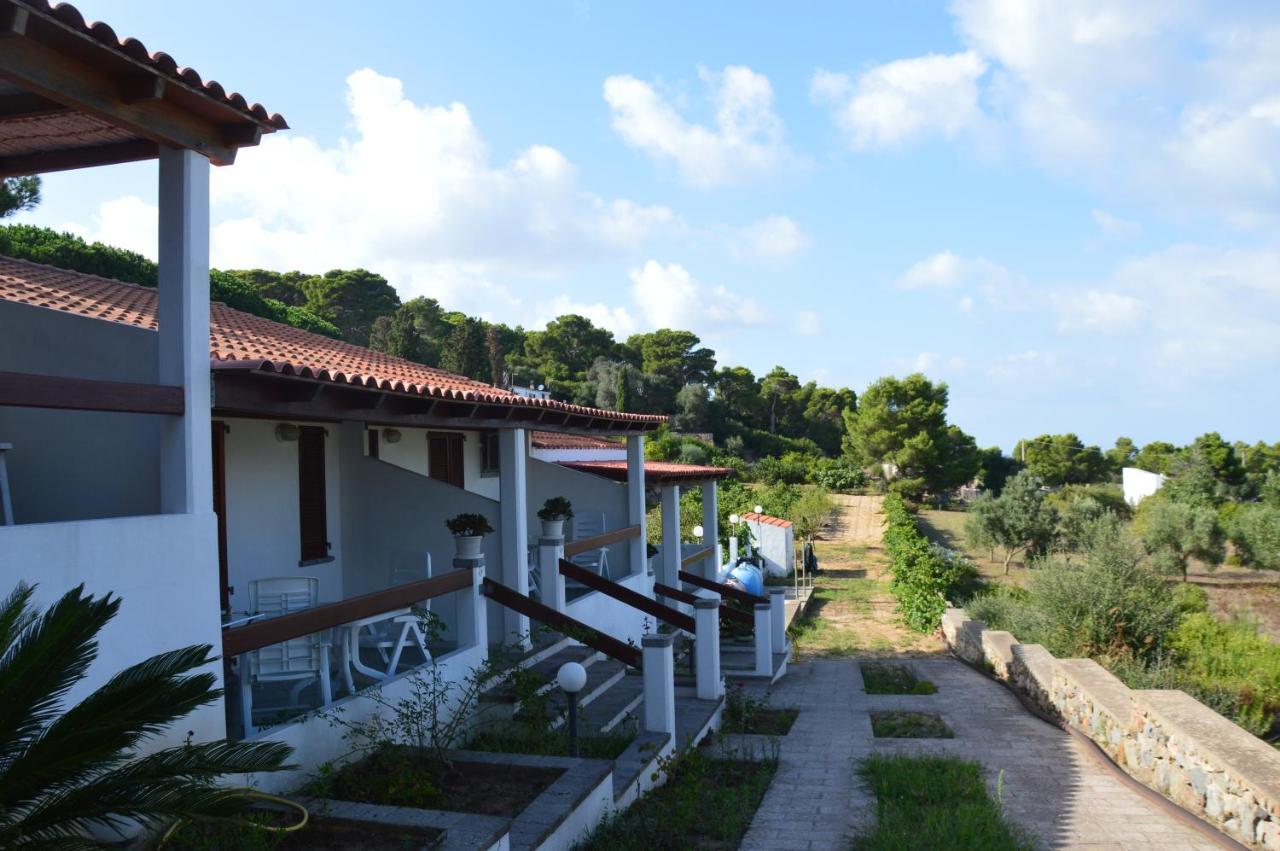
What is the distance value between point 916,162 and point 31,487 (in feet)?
37.7

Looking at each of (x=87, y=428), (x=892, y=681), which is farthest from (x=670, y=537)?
(x=87, y=428)

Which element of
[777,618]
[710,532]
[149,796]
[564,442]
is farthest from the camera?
[710,532]

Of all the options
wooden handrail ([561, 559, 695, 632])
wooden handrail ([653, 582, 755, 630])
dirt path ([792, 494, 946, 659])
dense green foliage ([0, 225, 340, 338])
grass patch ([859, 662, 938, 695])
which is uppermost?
dense green foliage ([0, 225, 340, 338])

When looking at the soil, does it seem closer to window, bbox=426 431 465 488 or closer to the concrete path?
the concrete path

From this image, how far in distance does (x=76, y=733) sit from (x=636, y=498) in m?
10.5

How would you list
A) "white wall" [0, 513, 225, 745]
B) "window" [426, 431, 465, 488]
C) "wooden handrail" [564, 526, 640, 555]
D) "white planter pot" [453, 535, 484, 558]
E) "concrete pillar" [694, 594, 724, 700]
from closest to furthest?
1. "white wall" [0, 513, 225, 745]
2. "white planter pot" [453, 535, 484, 558]
3. "concrete pillar" [694, 594, 724, 700]
4. "wooden handrail" [564, 526, 640, 555]
5. "window" [426, 431, 465, 488]

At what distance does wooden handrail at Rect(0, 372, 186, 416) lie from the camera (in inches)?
168

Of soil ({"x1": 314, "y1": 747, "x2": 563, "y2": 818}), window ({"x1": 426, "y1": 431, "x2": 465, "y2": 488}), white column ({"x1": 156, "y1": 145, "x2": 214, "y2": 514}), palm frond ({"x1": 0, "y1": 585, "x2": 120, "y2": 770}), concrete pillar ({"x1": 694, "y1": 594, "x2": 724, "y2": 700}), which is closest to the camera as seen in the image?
palm frond ({"x1": 0, "y1": 585, "x2": 120, "y2": 770})

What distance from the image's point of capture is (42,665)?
292 cm

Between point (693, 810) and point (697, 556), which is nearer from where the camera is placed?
point (693, 810)

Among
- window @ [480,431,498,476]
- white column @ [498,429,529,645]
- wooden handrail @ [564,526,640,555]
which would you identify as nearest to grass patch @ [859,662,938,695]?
wooden handrail @ [564,526,640,555]

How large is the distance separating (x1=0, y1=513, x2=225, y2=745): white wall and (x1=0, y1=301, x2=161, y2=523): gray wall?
180 centimetres

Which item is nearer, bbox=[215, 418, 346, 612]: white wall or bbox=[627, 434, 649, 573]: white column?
bbox=[215, 418, 346, 612]: white wall

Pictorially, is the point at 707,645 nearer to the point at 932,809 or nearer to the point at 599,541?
the point at 599,541
